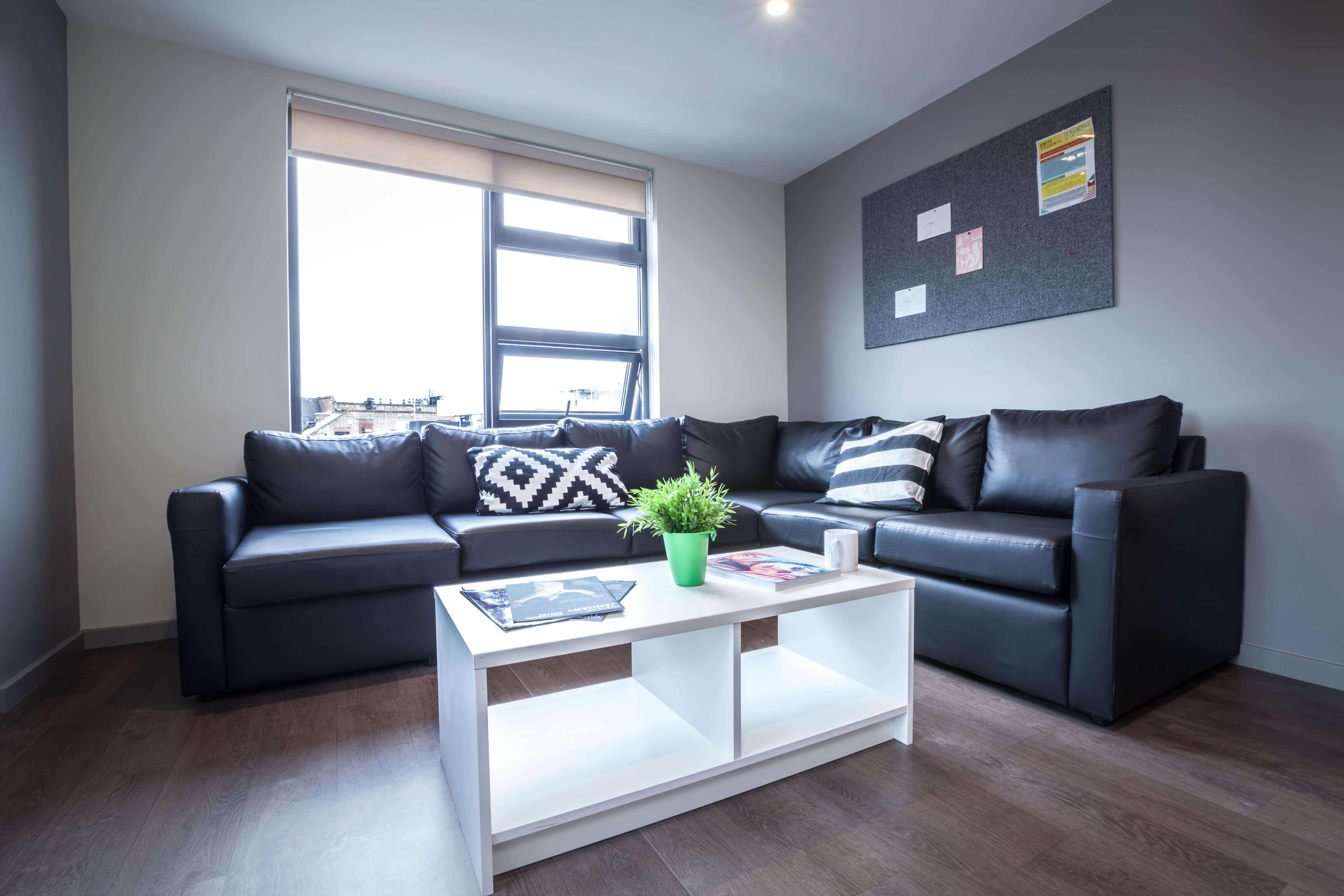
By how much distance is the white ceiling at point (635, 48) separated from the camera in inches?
94.7

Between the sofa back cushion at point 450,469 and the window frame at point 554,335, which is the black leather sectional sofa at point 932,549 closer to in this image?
the sofa back cushion at point 450,469

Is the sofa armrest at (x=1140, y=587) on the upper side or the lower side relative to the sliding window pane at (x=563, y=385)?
lower

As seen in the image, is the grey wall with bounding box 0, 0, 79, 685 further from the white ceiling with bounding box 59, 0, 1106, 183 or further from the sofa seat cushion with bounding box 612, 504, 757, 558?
the sofa seat cushion with bounding box 612, 504, 757, 558

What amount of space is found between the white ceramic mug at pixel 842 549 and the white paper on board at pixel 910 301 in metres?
1.97

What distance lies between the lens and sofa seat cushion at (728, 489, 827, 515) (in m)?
2.94

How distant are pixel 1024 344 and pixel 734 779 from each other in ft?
7.64

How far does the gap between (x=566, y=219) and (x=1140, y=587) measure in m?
3.22

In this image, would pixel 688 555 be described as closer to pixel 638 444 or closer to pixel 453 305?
→ pixel 638 444

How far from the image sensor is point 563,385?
11.9ft

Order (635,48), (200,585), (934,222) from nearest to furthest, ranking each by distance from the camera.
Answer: (200,585)
(635,48)
(934,222)

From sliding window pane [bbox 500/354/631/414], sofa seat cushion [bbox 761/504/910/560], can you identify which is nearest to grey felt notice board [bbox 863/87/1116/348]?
sofa seat cushion [bbox 761/504/910/560]

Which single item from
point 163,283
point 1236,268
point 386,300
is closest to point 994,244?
point 1236,268

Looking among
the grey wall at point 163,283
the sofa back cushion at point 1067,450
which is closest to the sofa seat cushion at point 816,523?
the sofa back cushion at point 1067,450

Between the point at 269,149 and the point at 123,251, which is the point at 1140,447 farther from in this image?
the point at 123,251
